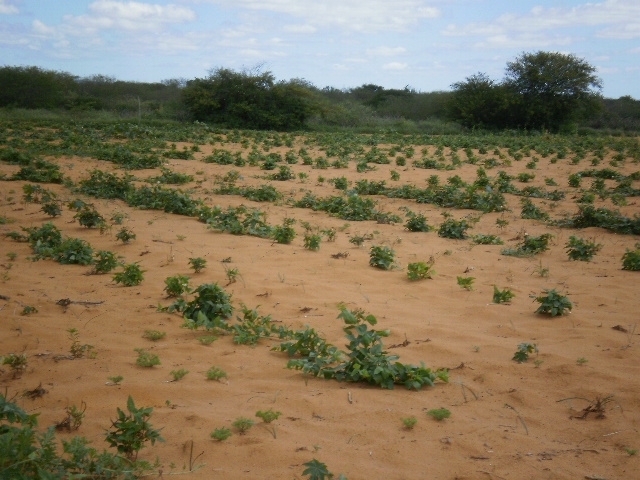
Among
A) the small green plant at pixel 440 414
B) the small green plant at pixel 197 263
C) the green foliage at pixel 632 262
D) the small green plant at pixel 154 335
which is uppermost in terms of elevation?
the green foliage at pixel 632 262

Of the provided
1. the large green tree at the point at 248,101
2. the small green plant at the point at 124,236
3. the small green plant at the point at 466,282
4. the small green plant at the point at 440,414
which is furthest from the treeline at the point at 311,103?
the small green plant at the point at 440,414

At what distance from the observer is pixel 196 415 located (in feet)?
12.3

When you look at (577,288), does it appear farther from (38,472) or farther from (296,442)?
(38,472)

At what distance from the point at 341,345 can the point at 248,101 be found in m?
31.5

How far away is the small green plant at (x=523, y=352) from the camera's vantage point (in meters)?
4.70

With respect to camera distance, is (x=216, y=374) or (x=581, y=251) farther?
(x=581, y=251)

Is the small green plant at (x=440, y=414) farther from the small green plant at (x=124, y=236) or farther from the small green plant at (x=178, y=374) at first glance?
the small green plant at (x=124, y=236)

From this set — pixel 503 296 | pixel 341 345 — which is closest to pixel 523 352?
pixel 341 345

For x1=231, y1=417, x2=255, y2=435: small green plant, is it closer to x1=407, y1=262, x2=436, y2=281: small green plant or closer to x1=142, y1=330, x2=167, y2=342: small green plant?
x1=142, y1=330, x2=167, y2=342: small green plant

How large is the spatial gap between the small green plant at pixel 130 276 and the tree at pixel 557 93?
111 ft

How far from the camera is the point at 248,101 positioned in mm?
35156

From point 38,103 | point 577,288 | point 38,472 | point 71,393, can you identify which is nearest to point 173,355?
point 71,393

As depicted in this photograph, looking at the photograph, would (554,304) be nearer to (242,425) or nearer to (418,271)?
(418,271)

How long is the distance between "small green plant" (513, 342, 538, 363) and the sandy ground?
6 centimetres
